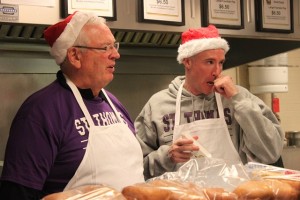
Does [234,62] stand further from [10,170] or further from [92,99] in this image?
[10,170]

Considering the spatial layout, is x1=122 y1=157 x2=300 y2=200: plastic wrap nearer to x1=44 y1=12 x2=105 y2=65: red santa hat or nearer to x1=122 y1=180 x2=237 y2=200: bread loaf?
x1=122 y1=180 x2=237 y2=200: bread loaf

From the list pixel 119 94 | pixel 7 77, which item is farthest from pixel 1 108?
pixel 119 94

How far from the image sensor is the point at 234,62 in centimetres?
253

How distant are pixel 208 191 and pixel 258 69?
7.68ft

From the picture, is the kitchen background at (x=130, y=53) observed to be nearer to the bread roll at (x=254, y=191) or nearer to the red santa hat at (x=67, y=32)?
the red santa hat at (x=67, y=32)

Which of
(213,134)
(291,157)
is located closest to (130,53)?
(213,134)

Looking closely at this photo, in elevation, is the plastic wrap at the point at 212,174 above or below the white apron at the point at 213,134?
above

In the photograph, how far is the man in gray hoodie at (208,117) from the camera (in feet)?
5.51

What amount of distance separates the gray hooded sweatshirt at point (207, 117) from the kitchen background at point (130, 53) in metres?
0.32

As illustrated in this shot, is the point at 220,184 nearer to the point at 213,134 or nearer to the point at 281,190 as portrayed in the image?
the point at 281,190

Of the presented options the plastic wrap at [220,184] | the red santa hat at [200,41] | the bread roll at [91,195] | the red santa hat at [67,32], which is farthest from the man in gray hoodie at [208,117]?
the bread roll at [91,195]

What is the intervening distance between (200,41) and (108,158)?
656 mm

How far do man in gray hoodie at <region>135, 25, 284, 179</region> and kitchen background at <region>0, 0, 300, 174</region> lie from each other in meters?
0.19

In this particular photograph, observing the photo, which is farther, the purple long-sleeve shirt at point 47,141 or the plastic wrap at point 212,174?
the purple long-sleeve shirt at point 47,141
